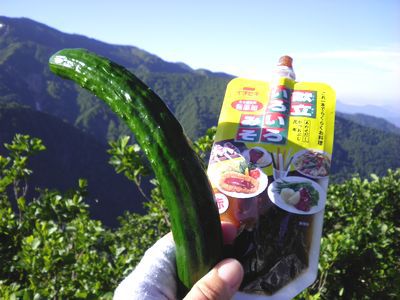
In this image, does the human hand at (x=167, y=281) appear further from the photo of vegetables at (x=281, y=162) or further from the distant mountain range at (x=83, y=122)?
the distant mountain range at (x=83, y=122)

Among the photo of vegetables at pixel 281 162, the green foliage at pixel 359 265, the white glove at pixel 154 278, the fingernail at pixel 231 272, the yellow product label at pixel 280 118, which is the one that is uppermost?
the yellow product label at pixel 280 118

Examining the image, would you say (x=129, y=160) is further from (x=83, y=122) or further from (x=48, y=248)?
(x=83, y=122)

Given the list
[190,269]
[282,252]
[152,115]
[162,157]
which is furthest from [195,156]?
[282,252]

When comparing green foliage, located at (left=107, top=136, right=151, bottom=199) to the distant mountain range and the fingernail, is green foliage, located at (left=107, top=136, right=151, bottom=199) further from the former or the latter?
the distant mountain range

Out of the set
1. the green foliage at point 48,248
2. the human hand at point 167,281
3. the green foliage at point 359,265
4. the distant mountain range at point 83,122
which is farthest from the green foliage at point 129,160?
the distant mountain range at point 83,122

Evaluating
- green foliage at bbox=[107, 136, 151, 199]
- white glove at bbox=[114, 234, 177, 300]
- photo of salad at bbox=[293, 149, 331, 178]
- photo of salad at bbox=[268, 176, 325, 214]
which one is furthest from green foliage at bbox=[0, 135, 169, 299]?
photo of salad at bbox=[293, 149, 331, 178]

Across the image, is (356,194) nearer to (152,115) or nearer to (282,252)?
(282,252)
